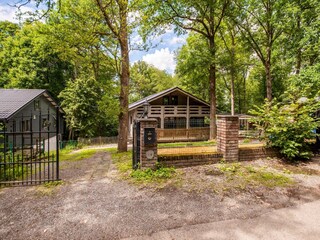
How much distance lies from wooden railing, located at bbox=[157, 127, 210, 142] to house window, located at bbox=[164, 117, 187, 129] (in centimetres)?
232

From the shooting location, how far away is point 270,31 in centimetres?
1516

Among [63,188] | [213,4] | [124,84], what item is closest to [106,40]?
[124,84]

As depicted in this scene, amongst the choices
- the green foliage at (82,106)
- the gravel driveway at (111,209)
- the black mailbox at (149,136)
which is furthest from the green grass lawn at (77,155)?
the green foliage at (82,106)

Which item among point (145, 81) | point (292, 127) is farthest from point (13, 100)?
point (145, 81)

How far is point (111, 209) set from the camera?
133 inches

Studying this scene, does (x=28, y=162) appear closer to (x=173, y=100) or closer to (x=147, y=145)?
(x=147, y=145)

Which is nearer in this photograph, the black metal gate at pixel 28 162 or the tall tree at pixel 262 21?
the black metal gate at pixel 28 162

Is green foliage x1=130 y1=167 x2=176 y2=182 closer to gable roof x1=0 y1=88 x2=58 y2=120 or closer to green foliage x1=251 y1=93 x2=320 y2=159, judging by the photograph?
green foliage x1=251 y1=93 x2=320 y2=159

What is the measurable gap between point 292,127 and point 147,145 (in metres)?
4.69

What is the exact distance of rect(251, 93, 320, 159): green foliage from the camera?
227 inches

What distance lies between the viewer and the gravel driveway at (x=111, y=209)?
2807 mm

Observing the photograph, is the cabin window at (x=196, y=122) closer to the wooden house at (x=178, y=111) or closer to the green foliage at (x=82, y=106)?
the wooden house at (x=178, y=111)

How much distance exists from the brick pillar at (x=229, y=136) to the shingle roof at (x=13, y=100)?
12.3 m

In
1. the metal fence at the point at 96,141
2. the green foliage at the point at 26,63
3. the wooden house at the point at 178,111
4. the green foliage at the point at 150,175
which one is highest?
the green foliage at the point at 26,63
